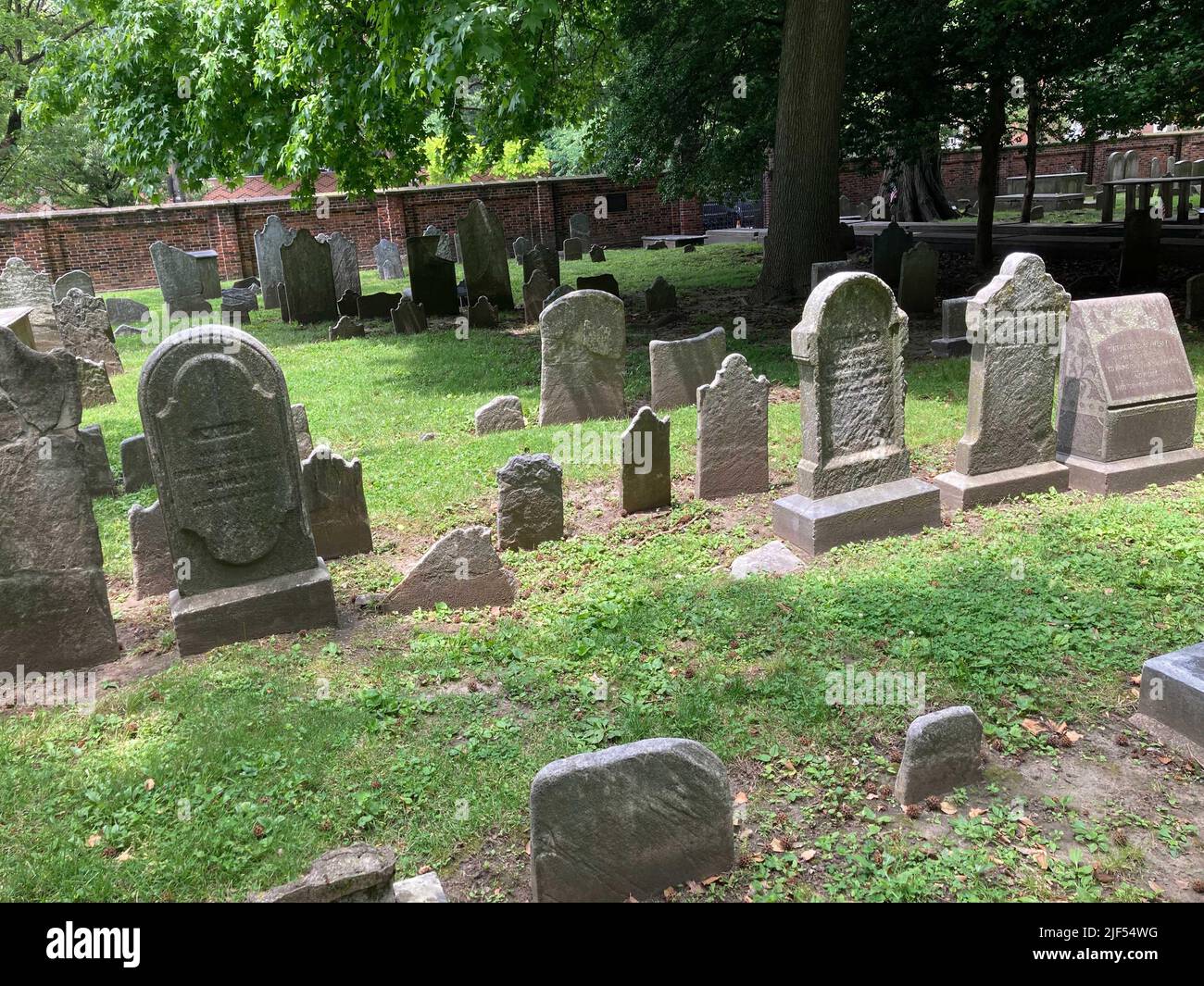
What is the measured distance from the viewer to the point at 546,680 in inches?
218

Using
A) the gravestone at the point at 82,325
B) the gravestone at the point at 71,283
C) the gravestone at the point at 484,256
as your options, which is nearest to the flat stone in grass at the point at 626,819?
the gravestone at the point at 82,325

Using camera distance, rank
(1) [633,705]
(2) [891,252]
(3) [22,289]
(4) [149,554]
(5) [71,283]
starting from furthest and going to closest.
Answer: (5) [71,283], (2) [891,252], (3) [22,289], (4) [149,554], (1) [633,705]

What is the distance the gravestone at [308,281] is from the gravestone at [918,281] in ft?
35.0

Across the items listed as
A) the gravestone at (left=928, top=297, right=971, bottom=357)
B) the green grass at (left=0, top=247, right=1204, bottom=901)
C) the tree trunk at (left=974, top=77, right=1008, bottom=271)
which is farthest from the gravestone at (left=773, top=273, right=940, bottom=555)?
the tree trunk at (left=974, top=77, right=1008, bottom=271)

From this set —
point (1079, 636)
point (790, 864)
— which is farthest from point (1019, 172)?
point (790, 864)

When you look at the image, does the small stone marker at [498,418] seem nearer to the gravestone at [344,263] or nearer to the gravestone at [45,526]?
the gravestone at [45,526]

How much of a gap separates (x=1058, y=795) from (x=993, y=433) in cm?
412

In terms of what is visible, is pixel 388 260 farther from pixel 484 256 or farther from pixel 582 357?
pixel 582 357

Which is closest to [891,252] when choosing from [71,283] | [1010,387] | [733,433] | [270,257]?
[1010,387]

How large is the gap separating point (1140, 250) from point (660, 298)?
8.21 metres

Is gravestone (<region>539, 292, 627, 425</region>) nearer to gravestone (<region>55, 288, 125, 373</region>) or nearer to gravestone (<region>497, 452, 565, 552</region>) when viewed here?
gravestone (<region>497, 452, 565, 552</region>)

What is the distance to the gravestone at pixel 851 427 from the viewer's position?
23.5 ft

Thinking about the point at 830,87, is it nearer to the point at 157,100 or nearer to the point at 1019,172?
the point at 157,100

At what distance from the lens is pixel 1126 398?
26.3 feet
